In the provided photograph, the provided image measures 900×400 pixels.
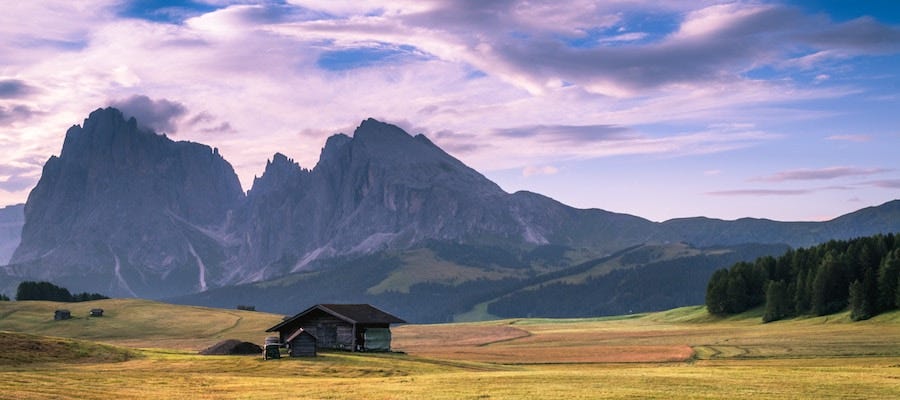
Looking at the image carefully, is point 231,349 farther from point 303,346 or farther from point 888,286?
point 888,286

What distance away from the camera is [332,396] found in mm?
46469

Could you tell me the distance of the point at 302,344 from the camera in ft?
265

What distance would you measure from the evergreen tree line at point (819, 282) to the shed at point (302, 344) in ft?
294

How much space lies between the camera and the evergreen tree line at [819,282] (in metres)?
135

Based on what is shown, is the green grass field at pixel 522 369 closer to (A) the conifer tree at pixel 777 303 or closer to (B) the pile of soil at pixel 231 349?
(B) the pile of soil at pixel 231 349

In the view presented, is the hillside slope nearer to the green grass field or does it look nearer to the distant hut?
the distant hut

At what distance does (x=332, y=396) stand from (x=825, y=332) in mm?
89687

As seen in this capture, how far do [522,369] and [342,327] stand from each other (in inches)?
946

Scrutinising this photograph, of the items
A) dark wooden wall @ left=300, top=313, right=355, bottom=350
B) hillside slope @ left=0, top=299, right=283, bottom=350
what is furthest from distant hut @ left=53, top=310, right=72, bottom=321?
dark wooden wall @ left=300, top=313, right=355, bottom=350

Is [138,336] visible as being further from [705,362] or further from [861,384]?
[861,384]

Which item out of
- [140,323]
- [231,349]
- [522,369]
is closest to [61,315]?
[140,323]

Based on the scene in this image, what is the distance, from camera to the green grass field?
4731cm

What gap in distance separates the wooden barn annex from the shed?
13216 millimetres

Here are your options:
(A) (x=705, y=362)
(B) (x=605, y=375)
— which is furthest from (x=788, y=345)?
(B) (x=605, y=375)
